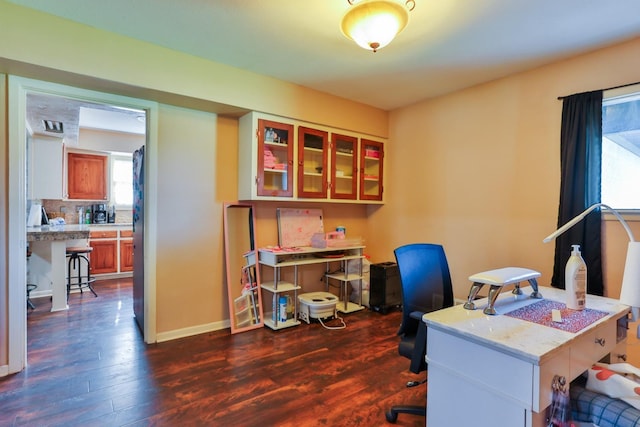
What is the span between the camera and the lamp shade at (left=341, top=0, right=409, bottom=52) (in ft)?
6.17

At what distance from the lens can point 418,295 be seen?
202 cm

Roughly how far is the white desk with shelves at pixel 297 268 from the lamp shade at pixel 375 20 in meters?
2.13

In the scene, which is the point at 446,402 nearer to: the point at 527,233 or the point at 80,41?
the point at 527,233

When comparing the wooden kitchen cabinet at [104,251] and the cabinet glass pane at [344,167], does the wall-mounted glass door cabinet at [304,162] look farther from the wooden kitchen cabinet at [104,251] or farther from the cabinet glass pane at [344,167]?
the wooden kitchen cabinet at [104,251]

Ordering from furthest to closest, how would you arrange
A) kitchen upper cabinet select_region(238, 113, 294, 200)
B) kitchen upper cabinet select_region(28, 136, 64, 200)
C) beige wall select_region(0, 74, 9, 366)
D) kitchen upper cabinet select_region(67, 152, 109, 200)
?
kitchen upper cabinet select_region(67, 152, 109, 200), kitchen upper cabinet select_region(28, 136, 64, 200), kitchen upper cabinet select_region(238, 113, 294, 200), beige wall select_region(0, 74, 9, 366)

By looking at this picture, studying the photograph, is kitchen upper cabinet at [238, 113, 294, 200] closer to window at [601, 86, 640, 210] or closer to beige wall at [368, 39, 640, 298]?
beige wall at [368, 39, 640, 298]

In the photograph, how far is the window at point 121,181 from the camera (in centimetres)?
625

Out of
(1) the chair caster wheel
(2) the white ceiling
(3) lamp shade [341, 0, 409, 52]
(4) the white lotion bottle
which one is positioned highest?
(2) the white ceiling

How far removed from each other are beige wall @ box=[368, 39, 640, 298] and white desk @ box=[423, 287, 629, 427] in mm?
1604

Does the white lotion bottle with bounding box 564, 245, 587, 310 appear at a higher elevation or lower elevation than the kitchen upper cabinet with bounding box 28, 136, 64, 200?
lower

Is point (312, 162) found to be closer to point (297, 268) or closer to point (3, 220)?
point (297, 268)

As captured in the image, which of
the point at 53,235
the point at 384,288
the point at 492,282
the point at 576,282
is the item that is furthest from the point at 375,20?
the point at 53,235

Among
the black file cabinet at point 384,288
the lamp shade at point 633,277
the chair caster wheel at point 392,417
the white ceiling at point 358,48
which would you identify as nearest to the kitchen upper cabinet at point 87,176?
the white ceiling at point 358,48

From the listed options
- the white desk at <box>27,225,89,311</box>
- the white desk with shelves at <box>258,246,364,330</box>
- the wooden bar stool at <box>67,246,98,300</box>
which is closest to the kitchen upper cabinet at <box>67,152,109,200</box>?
the wooden bar stool at <box>67,246,98,300</box>
